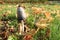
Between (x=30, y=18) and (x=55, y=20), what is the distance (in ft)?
2.19

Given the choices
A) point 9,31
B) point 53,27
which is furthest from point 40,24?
point 9,31

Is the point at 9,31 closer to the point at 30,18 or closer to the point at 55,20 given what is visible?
the point at 30,18

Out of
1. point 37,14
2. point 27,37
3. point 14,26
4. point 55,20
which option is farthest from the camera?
point 37,14

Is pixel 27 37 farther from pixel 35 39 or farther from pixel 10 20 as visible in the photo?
pixel 10 20

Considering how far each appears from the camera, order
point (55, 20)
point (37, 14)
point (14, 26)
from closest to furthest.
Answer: point (14, 26) < point (55, 20) < point (37, 14)

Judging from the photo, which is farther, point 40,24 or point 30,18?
point 30,18

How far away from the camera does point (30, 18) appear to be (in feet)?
22.8

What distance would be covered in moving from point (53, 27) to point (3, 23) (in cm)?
129

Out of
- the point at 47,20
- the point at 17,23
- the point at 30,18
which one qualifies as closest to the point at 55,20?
the point at 47,20

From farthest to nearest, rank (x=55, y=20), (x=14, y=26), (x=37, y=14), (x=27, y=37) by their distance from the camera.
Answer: (x=37, y=14) < (x=55, y=20) < (x=14, y=26) < (x=27, y=37)

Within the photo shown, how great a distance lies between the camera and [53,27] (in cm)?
644

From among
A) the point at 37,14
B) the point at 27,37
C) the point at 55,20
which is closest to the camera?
the point at 27,37

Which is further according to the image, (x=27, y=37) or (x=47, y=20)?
(x=47, y=20)

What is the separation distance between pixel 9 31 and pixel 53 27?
43.1 inches
